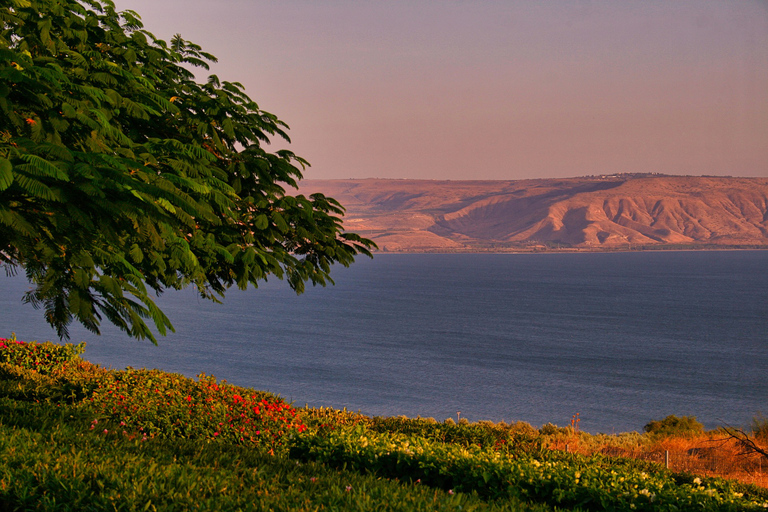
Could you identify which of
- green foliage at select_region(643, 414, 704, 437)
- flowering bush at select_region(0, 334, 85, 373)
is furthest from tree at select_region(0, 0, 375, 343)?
green foliage at select_region(643, 414, 704, 437)

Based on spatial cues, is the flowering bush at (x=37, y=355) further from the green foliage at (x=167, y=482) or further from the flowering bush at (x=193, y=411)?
the green foliage at (x=167, y=482)

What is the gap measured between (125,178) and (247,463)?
11.2ft

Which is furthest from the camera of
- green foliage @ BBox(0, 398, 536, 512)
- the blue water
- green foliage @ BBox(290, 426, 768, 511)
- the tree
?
the blue water

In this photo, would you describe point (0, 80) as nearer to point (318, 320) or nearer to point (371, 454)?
point (371, 454)

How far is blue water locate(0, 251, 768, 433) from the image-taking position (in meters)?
69.9

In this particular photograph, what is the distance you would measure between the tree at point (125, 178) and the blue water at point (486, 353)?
55039mm

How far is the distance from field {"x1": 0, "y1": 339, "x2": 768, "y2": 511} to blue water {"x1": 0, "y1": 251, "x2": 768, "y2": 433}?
2185 inches

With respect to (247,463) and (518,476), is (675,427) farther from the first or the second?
(247,463)

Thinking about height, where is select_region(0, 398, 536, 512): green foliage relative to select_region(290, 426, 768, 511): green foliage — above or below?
below

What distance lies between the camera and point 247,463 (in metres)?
7.17

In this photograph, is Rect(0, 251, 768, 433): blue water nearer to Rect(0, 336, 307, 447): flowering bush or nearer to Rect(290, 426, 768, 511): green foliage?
Rect(0, 336, 307, 447): flowering bush

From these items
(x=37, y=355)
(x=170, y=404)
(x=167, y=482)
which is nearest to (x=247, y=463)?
(x=167, y=482)

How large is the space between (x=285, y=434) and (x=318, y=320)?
4735 inches

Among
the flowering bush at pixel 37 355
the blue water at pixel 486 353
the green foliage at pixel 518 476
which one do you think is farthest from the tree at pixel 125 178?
the blue water at pixel 486 353
